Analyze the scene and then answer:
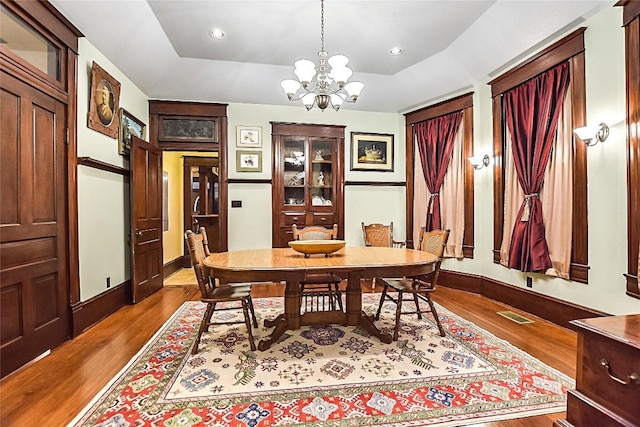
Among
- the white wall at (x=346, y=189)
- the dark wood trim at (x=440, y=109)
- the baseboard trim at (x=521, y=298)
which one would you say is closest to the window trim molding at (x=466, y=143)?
the dark wood trim at (x=440, y=109)

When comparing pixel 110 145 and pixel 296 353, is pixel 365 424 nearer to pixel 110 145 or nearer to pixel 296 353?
pixel 296 353

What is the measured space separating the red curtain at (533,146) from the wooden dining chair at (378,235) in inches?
71.8

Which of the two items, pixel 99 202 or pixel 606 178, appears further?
pixel 99 202

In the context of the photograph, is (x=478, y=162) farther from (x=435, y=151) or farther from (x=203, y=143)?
(x=203, y=143)

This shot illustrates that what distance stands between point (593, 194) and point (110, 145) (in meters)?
4.77

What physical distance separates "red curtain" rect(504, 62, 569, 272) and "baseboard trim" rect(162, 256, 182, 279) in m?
5.12

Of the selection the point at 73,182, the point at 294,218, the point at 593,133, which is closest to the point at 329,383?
the point at 73,182

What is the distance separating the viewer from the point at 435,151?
15.7 ft

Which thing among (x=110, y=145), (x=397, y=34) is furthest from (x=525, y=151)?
(x=110, y=145)

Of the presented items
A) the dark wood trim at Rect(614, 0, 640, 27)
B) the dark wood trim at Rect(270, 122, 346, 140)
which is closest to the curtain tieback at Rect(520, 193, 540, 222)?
the dark wood trim at Rect(614, 0, 640, 27)

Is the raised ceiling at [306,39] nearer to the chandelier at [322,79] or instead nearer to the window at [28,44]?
the window at [28,44]

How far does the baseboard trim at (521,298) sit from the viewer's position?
2928 mm

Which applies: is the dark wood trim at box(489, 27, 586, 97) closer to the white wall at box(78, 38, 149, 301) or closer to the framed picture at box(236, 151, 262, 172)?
the framed picture at box(236, 151, 262, 172)

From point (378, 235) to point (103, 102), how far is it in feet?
13.1
